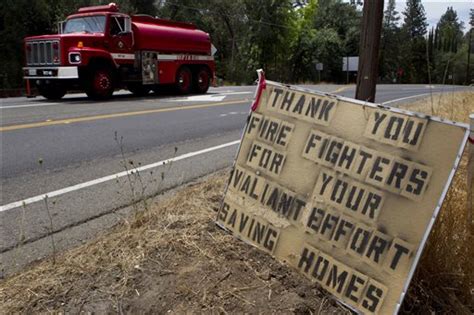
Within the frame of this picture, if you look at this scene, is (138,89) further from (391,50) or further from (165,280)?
(391,50)

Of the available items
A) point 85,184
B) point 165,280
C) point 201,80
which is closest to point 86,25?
point 201,80

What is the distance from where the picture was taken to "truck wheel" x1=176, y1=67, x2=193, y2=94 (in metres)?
18.0

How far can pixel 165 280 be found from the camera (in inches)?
107

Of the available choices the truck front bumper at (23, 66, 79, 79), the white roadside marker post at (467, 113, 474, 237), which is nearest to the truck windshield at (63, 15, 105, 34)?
the truck front bumper at (23, 66, 79, 79)

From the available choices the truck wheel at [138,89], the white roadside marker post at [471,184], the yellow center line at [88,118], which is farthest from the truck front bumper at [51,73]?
the white roadside marker post at [471,184]

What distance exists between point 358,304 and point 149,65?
15.2 meters

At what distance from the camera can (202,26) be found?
2185 inches

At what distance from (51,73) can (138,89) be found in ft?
12.2

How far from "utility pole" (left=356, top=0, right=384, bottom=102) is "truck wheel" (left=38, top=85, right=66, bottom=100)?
42.3 ft

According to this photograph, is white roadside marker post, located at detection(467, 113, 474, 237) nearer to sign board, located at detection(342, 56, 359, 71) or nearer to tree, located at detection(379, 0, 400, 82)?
sign board, located at detection(342, 56, 359, 71)

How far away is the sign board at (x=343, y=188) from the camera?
93.0 inches

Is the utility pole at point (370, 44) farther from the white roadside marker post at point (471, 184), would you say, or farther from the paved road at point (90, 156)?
the paved road at point (90, 156)

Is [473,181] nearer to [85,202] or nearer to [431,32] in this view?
[431,32]

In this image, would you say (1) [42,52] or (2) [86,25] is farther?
(2) [86,25]
